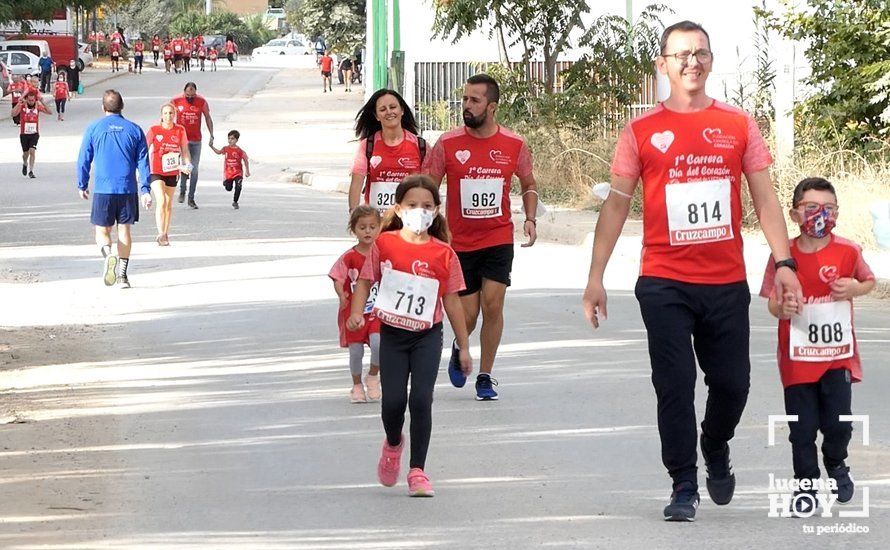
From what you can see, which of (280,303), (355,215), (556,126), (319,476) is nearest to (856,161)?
(556,126)

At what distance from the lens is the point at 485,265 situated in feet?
32.2

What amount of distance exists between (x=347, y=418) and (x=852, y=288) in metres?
3.61

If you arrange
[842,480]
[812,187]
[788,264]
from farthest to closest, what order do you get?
1. [842,480]
2. [812,187]
3. [788,264]

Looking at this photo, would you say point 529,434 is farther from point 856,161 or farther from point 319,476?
point 856,161

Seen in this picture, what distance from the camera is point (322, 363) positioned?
442 inches

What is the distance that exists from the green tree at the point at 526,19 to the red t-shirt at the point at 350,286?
16201 mm

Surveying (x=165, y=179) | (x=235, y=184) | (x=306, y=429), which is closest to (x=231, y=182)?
(x=235, y=184)

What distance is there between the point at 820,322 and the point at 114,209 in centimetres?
1044

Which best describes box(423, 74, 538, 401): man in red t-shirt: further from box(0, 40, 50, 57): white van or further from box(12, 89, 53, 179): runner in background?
box(0, 40, 50, 57): white van

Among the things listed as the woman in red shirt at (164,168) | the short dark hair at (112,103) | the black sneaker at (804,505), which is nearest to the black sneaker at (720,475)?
the black sneaker at (804,505)

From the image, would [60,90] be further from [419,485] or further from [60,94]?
[419,485]

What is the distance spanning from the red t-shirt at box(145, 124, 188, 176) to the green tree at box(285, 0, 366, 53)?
153 feet

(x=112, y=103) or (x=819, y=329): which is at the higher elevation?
(x=112, y=103)

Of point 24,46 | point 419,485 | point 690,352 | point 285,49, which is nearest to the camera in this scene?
point 690,352
